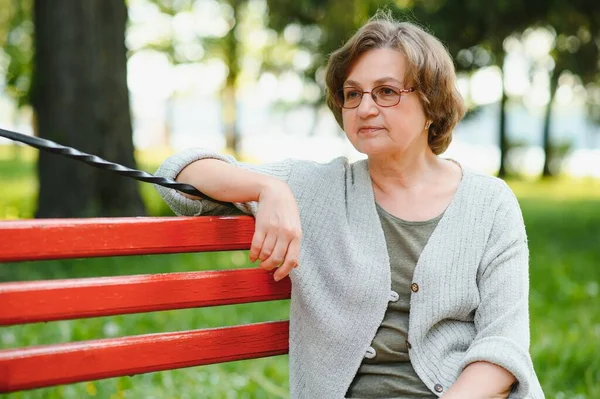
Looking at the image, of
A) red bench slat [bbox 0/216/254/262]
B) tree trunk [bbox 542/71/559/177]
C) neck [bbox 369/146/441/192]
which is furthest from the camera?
tree trunk [bbox 542/71/559/177]

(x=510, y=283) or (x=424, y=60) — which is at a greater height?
(x=424, y=60)

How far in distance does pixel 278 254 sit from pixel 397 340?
50cm

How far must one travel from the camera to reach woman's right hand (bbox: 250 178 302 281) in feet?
6.50

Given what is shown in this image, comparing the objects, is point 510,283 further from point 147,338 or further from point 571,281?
point 571,281

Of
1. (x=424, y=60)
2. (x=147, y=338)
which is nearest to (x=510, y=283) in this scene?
(x=424, y=60)

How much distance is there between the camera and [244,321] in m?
5.08

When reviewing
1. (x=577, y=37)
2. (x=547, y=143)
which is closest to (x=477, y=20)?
(x=577, y=37)

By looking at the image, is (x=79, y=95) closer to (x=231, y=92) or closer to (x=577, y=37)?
(x=577, y=37)

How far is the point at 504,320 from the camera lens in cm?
217

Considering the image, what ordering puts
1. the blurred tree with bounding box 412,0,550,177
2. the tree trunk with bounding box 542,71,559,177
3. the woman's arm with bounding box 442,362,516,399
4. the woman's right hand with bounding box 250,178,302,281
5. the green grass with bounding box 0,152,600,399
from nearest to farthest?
the woman's right hand with bounding box 250,178,302,281, the woman's arm with bounding box 442,362,516,399, the green grass with bounding box 0,152,600,399, the blurred tree with bounding box 412,0,550,177, the tree trunk with bounding box 542,71,559,177

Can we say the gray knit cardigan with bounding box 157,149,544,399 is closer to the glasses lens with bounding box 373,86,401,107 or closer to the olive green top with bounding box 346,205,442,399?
the olive green top with bounding box 346,205,442,399

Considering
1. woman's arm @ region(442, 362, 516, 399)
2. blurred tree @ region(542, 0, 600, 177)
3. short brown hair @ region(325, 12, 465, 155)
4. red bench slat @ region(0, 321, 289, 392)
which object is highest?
blurred tree @ region(542, 0, 600, 177)

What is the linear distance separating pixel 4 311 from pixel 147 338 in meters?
0.39

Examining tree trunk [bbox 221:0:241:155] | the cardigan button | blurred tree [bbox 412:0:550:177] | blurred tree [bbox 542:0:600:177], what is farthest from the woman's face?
tree trunk [bbox 221:0:241:155]
